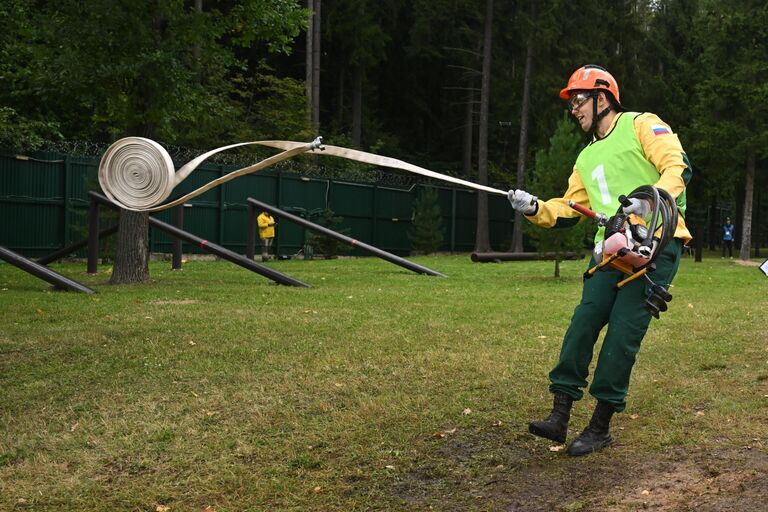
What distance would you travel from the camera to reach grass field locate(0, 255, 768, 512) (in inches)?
191

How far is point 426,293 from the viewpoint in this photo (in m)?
14.0

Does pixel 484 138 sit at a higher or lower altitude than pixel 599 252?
higher

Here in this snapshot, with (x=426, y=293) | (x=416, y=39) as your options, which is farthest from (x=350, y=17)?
(x=426, y=293)

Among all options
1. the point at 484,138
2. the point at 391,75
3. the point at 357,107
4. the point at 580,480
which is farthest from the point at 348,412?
the point at 391,75

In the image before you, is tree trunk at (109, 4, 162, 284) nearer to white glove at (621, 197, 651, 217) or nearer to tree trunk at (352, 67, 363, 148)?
white glove at (621, 197, 651, 217)

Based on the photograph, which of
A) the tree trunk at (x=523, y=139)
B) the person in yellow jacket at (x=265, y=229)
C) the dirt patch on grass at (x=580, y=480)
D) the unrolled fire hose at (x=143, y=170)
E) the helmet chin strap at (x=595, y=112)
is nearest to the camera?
the dirt patch on grass at (x=580, y=480)

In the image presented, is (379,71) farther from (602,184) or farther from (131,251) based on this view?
(602,184)

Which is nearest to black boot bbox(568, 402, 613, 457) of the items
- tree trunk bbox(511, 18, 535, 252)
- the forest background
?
the forest background

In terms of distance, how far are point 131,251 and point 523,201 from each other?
1073 centimetres

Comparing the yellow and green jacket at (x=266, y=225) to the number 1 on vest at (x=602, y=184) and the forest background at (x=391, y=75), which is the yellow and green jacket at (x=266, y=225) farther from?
the number 1 on vest at (x=602, y=184)

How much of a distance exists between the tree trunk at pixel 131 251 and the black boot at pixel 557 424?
10592 mm

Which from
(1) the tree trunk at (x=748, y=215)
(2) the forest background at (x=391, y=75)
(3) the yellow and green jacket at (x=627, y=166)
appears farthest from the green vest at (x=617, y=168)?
(1) the tree trunk at (x=748, y=215)

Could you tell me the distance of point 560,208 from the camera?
5.55m

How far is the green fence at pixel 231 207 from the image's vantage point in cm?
2020
